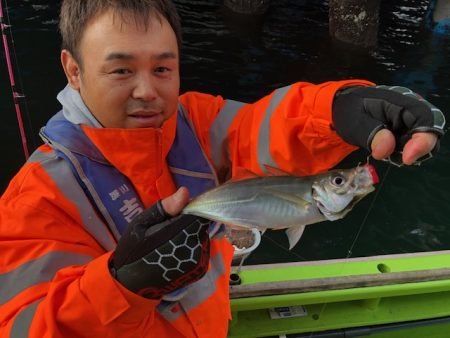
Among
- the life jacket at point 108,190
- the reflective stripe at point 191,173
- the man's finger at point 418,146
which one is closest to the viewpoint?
the man's finger at point 418,146

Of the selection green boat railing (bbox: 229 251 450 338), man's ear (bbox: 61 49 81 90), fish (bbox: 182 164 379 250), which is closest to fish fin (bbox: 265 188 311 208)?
fish (bbox: 182 164 379 250)

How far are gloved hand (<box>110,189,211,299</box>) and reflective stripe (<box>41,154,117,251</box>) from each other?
0.36m

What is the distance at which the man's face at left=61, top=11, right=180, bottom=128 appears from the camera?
6.02 feet

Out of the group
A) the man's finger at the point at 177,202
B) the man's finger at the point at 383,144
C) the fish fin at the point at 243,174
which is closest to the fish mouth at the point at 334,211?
the man's finger at the point at 383,144

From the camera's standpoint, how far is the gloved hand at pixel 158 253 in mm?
1566

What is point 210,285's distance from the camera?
213 cm

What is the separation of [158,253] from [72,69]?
3.33ft

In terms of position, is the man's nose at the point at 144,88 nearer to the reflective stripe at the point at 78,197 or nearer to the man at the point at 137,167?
the man at the point at 137,167

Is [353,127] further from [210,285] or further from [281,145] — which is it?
[210,285]

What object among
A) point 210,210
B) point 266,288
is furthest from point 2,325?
point 266,288

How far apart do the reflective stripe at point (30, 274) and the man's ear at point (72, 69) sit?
81 cm

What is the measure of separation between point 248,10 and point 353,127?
14141 mm

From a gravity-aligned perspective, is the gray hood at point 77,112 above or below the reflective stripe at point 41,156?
above

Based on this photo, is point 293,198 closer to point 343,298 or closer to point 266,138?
point 266,138
